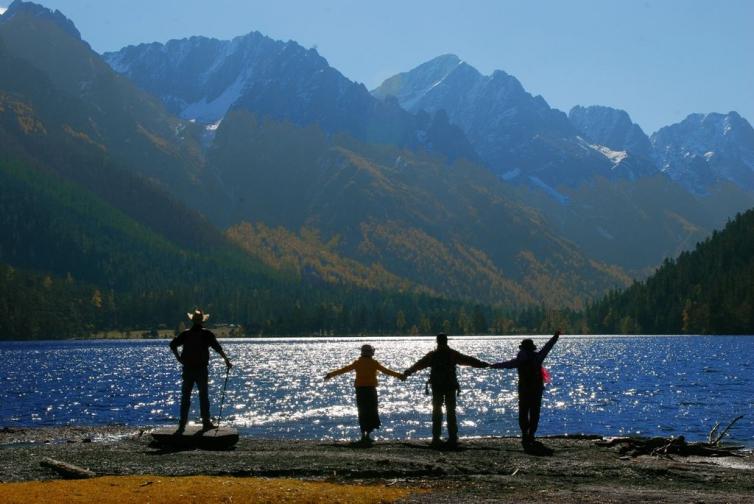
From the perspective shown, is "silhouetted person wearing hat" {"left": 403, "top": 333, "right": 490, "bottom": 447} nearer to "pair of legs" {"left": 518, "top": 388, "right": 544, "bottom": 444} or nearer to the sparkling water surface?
"pair of legs" {"left": 518, "top": 388, "right": 544, "bottom": 444}

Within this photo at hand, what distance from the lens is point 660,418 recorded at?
7175cm

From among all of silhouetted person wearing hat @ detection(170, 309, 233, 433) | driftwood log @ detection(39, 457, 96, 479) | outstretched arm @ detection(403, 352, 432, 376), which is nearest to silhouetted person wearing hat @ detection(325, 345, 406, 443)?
outstretched arm @ detection(403, 352, 432, 376)

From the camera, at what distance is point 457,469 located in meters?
29.8

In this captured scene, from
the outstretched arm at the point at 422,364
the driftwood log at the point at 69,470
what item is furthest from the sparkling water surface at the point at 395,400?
the driftwood log at the point at 69,470

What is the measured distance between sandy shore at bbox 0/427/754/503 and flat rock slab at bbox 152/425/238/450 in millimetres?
874

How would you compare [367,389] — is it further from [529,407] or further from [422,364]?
[529,407]

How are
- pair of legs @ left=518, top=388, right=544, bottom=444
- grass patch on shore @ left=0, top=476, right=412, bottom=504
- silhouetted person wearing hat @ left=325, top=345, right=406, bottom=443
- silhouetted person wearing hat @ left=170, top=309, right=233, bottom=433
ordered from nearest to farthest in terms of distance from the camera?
grass patch on shore @ left=0, top=476, right=412, bottom=504
silhouetted person wearing hat @ left=170, top=309, right=233, bottom=433
pair of legs @ left=518, top=388, right=544, bottom=444
silhouetted person wearing hat @ left=325, top=345, right=406, bottom=443

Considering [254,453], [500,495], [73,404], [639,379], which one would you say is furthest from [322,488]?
[639,379]

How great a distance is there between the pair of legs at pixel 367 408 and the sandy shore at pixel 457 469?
90cm

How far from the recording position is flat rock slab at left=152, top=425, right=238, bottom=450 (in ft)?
116

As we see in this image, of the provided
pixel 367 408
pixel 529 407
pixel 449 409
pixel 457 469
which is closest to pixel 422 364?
pixel 449 409

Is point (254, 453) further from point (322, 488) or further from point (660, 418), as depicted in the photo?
point (660, 418)

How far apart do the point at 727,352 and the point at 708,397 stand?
345 ft

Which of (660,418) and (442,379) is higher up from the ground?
(442,379)
